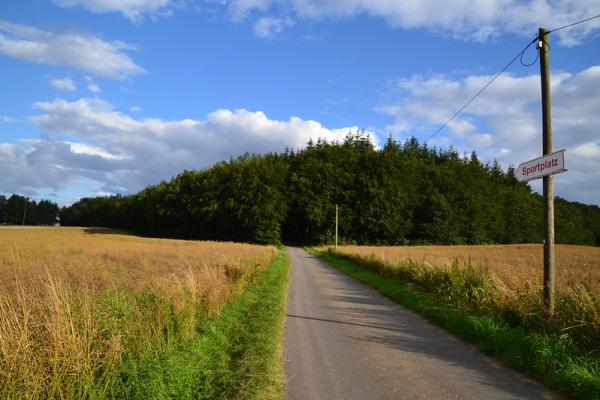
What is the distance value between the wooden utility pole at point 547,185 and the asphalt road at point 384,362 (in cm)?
221

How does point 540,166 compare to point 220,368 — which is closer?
point 220,368

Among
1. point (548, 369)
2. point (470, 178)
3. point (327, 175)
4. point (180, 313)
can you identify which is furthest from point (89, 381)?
point (470, 178)

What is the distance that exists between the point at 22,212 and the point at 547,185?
17976 cm

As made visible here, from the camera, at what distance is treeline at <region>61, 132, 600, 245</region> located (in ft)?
238

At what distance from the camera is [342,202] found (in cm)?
7600

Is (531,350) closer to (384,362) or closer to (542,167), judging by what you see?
(384,362)

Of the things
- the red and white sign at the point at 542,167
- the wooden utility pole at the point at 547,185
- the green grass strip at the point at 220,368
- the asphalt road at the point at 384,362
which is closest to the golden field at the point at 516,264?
the wooden utility pole at the point at 547,185

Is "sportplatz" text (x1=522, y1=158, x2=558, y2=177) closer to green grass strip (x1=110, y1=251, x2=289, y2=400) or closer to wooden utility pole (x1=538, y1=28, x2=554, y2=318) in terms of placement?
wooden utility pole (x1=538, y1=28, x2=554, y2=318)

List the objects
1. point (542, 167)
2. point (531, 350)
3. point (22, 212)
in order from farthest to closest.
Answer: point (22, 212) → point (542, 167) → point (531, 350)

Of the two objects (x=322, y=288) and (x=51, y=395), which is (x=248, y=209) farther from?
(x=51, y=395)

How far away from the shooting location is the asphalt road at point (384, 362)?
5531 mm

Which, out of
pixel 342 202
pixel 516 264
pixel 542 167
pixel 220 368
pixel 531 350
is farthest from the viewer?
pixel 342 202

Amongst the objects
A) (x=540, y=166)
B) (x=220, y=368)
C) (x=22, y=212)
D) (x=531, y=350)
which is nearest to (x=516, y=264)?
(x=540, y=166)

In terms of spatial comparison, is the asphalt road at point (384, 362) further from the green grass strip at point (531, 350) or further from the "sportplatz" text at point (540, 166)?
the "sportplatz" text at point (540, 166)
